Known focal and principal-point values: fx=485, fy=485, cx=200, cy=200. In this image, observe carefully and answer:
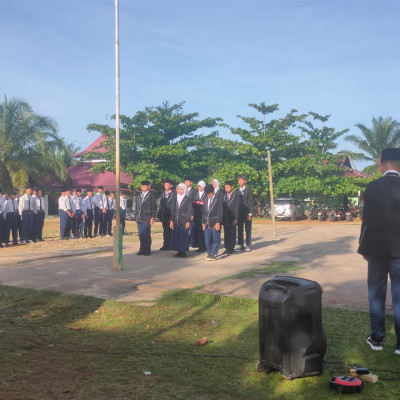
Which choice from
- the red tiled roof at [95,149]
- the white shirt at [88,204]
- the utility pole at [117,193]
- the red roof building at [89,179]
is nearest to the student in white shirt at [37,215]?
the white shirt at [88,204]

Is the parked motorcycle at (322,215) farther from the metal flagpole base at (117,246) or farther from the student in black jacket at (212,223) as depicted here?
the metal flagpole base at (117,246)

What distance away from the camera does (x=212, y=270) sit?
9.66m

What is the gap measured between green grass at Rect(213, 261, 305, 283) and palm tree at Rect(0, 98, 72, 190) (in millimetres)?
22036

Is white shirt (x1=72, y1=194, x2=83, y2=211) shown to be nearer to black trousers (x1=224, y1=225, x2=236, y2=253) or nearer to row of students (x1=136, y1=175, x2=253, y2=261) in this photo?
row of students (x1=136, y1=175, x2=253, y2=261)

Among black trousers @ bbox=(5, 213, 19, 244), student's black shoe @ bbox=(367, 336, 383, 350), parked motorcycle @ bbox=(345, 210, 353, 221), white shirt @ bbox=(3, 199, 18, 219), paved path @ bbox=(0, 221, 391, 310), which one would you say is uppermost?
white shirt @ bbox=(3, 199, 18, 219)

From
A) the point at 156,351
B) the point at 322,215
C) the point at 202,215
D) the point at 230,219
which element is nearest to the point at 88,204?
the point at 202,215

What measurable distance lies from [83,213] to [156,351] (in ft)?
48.1

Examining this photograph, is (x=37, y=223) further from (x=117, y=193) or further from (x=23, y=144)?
(x=23, y=144)

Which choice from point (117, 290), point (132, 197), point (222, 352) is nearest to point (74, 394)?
point (222, 352)

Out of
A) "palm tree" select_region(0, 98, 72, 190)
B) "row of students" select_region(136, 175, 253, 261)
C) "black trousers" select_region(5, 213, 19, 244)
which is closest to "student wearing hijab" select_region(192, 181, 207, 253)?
"row of students" select_region(136, 175, 253, 261)

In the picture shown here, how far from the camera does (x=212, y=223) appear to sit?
11453 millimetres

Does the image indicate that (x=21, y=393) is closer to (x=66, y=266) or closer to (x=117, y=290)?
(x=117, y=290)

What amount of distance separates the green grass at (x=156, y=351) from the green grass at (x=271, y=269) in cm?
165

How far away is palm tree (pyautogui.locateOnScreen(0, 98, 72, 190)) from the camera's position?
1141 inches
